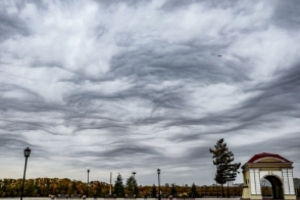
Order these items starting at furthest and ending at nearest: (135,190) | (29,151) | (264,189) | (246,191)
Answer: (264,189)
(135,190)
(246,191)
(29,151)

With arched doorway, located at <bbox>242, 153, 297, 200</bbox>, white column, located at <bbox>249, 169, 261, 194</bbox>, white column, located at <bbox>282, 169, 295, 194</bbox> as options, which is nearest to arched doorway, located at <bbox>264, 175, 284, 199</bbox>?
arched doorway, located at <bbox>242, 153, 297, 200</bbox>

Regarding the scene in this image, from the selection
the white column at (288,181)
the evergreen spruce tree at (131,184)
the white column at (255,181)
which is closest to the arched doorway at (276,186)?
the white column at (288,181)

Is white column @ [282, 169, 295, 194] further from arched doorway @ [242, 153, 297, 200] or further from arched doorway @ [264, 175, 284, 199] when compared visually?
arched doorway @ [264, 175, 284, 199]

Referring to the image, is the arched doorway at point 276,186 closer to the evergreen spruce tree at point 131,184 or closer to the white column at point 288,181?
the white column at point 288,181

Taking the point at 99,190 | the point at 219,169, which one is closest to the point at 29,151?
the point at 219,169

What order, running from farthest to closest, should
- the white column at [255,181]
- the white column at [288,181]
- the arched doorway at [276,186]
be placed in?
1. the arched doorway at [276,186]
2. the white column at [255,181]
3. the white column at [288,181]

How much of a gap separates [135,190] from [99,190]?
13.3 meters

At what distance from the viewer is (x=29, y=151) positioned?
84.3 ft

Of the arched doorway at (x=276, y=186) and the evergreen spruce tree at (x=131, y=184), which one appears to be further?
the evergreen spruce tree at (x=131, y=184)

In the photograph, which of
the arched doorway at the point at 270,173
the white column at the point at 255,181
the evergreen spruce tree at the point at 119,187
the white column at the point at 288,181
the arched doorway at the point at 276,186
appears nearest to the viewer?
the white column at the point at 288,181

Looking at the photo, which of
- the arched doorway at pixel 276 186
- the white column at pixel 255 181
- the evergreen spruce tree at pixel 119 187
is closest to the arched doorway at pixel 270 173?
the white column at pixel 255 181

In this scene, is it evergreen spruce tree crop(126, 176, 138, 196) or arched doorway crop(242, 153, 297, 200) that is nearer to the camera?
arched doorway crop(242, 153, 297, 200)

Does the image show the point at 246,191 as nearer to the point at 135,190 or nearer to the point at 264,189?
the point at 135,190

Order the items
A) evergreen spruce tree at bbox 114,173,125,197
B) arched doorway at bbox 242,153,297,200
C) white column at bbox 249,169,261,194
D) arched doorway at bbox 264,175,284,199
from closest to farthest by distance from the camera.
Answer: arched doorway at bbox 242,153,297,200
white column at bbox 249,169,261,194
arched doorway at bbox 264,175,284,199
evergreen spruce tree at bbox 114,173,125,197
